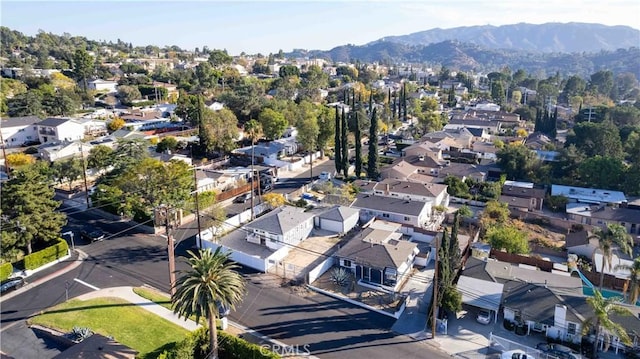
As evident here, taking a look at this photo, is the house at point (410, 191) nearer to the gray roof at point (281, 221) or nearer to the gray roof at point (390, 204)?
the gray roof at point (390, 204)

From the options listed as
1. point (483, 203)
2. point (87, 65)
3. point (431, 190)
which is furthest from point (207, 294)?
point (87, 65)

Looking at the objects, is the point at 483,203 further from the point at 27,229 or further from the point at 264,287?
the point at 27,229

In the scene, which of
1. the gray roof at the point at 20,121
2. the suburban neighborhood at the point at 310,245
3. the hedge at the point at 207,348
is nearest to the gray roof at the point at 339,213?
the suburban neighborhood at the point at 310,245

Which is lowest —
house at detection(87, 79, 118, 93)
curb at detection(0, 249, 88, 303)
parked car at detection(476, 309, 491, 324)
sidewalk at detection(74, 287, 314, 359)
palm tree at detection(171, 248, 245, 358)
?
parked car at detection(476, 309, 491, 324)

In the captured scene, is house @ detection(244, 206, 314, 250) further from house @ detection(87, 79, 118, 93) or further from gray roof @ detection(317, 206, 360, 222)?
house @ detection(87, 79, 118, 93)

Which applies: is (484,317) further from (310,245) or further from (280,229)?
(280,229)

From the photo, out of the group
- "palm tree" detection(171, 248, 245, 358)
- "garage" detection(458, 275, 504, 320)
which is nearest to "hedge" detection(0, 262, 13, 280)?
"palm tree" detection(171, 248, 245, 358)
